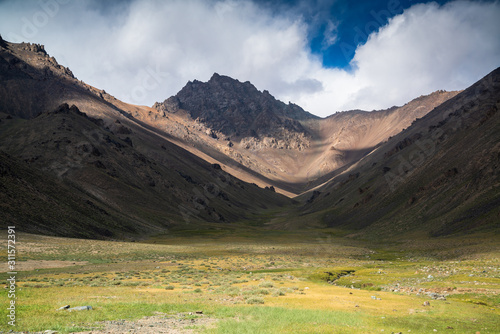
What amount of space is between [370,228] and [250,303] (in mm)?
104687

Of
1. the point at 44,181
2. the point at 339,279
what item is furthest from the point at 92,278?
the point at 44,181

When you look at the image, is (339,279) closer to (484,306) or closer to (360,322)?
(484,306)

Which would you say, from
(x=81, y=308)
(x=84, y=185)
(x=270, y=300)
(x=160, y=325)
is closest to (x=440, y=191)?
(x=270, y=300)

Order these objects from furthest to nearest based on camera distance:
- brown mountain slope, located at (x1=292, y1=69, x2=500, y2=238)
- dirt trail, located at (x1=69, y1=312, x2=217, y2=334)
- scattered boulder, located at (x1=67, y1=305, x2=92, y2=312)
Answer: brown mountain slope, located at (x1=292, y1=69, x2=500, y2=238)
scattered boulder, located at (x1=67, y1=305, x2=92, y2=312)
dirt trail, located at (x1=69, y1=312, x2=217, y2=334)

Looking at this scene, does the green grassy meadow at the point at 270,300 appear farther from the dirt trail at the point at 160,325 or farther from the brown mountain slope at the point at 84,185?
the brown mountain slope at the point at 84,185

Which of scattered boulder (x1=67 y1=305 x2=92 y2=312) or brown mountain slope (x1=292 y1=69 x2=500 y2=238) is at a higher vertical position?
brown mountain slope (x1=292 y1=69 x2=500 y2=238)

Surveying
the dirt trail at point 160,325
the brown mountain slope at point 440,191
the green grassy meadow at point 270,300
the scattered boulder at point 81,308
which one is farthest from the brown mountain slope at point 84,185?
the dirt trail at point 160,325

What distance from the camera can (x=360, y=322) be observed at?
18078 mm

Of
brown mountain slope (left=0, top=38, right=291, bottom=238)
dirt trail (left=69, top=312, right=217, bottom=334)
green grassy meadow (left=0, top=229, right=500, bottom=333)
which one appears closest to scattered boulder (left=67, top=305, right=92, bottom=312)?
green grassy meadow (left=0, top=229, right=500, bottom=333)

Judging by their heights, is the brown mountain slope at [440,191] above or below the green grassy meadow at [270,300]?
above

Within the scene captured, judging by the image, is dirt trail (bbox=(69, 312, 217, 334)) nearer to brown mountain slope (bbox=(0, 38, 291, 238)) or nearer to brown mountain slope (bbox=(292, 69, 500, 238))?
brown mountain slope (bbox=(0, 38, 291, 238))

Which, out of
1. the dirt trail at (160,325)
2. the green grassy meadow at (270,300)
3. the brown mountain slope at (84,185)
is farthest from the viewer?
the brown mountain slope at (84,185)

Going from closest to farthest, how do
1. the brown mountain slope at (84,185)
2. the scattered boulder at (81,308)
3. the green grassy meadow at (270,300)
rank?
the green grassy meadow at (270,300)
the scattered boulder at (81,308)
the brown mountain slope at (84,185)

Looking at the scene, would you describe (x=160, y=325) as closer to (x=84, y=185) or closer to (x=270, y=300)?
(x=270, y=300)
